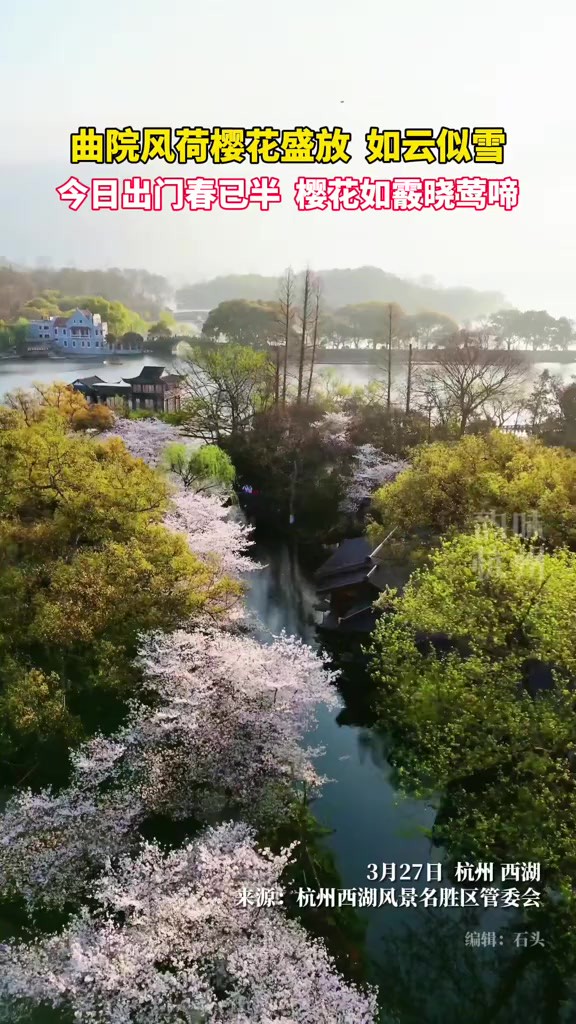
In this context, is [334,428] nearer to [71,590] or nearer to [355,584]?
[355,584]

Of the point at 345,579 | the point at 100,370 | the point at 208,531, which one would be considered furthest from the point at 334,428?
the point at 208,531

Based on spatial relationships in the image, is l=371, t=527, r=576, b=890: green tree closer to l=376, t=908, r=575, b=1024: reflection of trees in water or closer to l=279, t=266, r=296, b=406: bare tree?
l=376, t=908, r=575, b=1024: reflection of trees in water

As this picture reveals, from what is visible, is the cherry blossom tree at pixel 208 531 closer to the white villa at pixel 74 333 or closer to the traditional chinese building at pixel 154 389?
the traditional chinese building at pixel 154 389

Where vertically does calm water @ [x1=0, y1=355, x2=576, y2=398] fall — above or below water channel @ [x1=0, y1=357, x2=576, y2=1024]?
above

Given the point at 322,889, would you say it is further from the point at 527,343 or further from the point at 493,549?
the point at 527,343

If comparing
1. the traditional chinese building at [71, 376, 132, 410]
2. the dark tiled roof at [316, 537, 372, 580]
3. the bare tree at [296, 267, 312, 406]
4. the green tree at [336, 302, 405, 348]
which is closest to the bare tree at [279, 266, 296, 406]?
the bare tree at [296, 267, 312, 406]

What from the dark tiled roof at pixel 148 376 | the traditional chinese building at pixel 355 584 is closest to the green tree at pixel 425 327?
the dark tiled roof at pixel 148 376

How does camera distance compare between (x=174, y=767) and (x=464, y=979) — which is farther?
(x=174, y=767)
